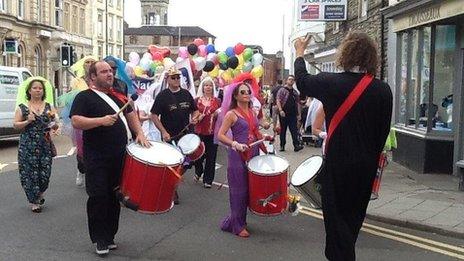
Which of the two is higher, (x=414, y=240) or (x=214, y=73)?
(x=214, y=73)

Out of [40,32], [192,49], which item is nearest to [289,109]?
[192,49]

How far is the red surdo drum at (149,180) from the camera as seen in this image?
5113 millimetres

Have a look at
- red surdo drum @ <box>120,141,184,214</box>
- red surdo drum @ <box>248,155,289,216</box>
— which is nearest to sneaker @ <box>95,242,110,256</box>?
red surdo drum @ <box>120,141,184,214</box>

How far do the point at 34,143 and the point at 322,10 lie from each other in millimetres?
14415

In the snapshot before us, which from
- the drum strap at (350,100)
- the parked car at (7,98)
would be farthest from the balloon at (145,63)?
the drum strap at (350,100)

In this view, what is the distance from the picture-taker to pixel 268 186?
20.1 feet

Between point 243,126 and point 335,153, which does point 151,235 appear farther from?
point 335,153

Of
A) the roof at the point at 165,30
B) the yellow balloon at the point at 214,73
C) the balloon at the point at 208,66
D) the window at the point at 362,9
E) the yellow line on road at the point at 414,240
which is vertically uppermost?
the roof at the point at 165,30

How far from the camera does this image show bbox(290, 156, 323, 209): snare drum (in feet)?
16.7

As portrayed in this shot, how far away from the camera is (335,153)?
399 centimetres

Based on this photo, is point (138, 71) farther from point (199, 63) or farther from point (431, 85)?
point (431, 85)

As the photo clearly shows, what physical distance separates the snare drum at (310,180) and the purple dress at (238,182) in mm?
951

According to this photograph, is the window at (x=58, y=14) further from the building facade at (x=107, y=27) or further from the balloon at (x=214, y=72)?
the balloon at (x=214, y=72)

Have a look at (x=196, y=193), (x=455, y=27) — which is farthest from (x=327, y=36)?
(x=196, y=193)
